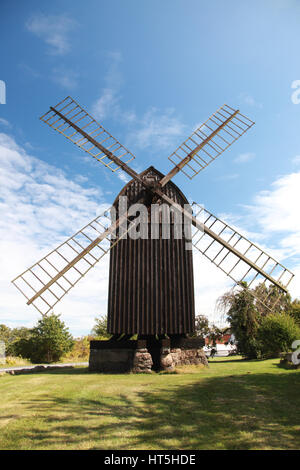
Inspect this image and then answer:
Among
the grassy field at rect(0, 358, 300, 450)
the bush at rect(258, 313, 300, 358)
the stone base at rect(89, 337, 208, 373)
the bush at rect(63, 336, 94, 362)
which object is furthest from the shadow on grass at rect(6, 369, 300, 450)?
the bush at rect(63, 336, 94, 362)

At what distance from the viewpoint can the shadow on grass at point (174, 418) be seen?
4539mm

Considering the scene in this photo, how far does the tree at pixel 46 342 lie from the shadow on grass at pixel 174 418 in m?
17.4

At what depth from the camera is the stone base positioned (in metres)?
12.7

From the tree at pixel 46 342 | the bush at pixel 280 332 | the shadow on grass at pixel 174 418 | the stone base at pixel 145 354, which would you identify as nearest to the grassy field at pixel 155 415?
the shadow on grass at pixel 174 418

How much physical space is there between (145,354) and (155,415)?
7031 millimetres

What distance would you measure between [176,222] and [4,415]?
34.3 ft

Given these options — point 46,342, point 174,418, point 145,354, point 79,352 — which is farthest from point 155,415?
point 79,352

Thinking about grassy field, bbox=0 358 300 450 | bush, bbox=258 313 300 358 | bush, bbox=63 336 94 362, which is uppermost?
bush, bbox=258 313 300 358

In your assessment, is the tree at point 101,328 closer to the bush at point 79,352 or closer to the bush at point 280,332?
the bush at point 79,352

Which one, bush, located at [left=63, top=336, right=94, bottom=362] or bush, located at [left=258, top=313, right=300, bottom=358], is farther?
bush, located at [left=63, top=336, right=94, bottom=362]

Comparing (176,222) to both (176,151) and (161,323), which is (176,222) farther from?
(161,323)

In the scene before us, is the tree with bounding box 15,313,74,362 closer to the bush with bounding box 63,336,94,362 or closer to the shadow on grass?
the bush with bounding box 63,336,94,362

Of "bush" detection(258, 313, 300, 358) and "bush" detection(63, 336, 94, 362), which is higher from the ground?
"bush" detection(258, 313, 300, 358)

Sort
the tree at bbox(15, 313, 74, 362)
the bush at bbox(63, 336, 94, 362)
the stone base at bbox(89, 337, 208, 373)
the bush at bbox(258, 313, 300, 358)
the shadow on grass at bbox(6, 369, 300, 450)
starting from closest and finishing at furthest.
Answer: the shadow on grass at bbox(6, 369, 300, 450), the stone base at bbox(89, 337, 208, 373), the bush at bbox(258, 313, 300, 358), the tree at bbox(15, 313, 74, 362), the bush at bbox(63, 336, 94, 362)
